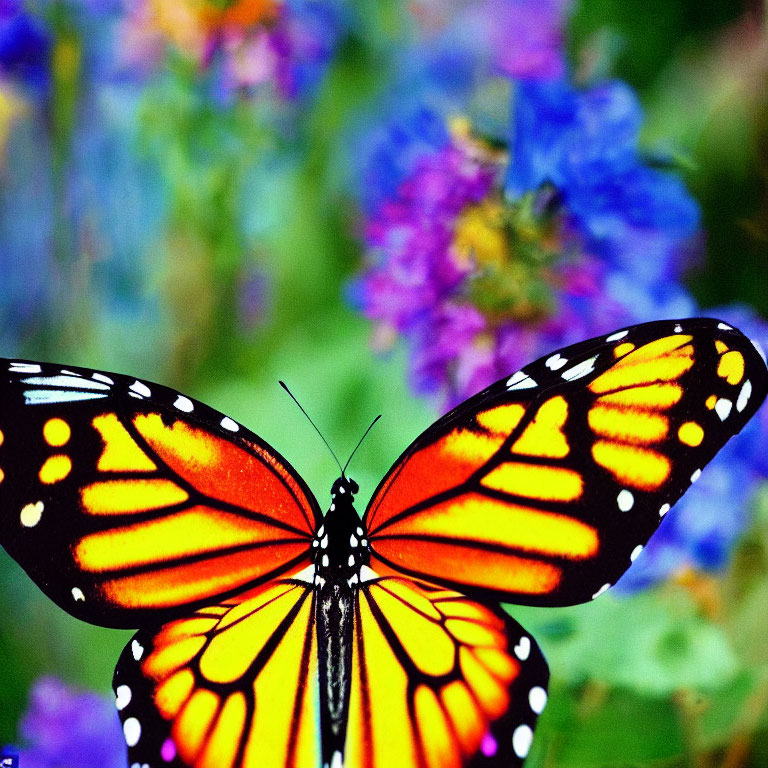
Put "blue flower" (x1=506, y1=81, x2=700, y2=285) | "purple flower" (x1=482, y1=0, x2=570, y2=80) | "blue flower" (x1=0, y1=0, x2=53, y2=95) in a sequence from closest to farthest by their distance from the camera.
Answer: "blue flower" (x1=506, y1=81, x2=700, y2=285), "blue flower" (x1=0, y1=0, x2=53, y2=95), "purple flower" (x1=482, y1=0, x2=570, y2=80)

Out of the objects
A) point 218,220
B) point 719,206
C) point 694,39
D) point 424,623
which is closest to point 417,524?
point 424,623

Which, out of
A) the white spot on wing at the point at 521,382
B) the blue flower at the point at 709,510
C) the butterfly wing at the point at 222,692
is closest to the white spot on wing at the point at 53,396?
the butterfly wing at the point at 222,692

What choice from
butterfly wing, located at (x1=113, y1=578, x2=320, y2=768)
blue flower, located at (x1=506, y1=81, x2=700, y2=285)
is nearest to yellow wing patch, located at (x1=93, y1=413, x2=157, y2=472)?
butterfly wing, located at (x1=113, y1=578, x2=320, y2=768)

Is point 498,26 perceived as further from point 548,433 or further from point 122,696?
point 122,696

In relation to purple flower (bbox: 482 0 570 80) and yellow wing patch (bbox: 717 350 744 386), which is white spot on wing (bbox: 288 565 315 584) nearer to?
yellow wing patch (bbox: 717 350 744 386)

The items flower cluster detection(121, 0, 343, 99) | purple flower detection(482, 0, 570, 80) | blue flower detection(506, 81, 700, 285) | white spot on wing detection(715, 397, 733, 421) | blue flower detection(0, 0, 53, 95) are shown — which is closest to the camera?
white spot on wing detection(715, 397, 733, 421)

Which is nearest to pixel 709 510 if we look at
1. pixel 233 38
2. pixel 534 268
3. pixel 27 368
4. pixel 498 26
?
pixel 534 268

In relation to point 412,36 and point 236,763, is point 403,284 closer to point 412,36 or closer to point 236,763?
point 236,763
